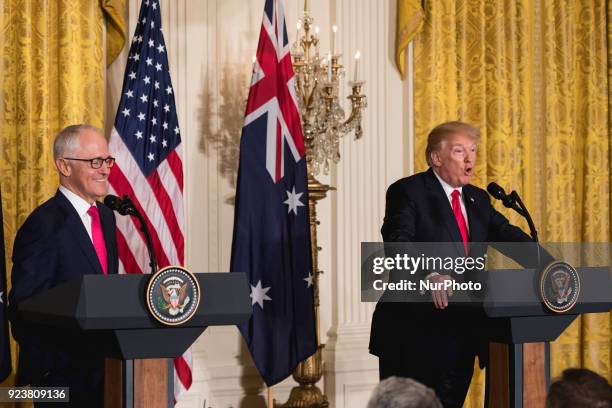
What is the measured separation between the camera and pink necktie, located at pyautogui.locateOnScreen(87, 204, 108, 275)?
3.76 meters

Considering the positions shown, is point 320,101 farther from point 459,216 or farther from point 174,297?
point 174,297

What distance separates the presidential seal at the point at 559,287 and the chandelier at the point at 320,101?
2129 mm

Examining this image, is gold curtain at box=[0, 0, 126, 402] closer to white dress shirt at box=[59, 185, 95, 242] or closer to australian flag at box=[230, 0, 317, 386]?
australian flag at box=[230, 0, 317, 386]

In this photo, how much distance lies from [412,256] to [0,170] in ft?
8.08

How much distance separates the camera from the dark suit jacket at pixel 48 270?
136 inches

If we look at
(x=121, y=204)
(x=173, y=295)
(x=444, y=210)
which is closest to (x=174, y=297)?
(x=173, y=295)

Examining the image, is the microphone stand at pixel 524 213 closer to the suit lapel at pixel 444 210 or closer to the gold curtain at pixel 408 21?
the suit lapel at pixel 444 210

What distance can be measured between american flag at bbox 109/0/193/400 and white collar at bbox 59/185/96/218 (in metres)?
1.05

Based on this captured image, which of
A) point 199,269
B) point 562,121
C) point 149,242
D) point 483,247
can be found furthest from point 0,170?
point 562,121

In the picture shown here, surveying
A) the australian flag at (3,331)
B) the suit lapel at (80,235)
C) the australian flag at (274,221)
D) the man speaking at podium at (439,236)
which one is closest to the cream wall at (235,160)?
the australian flag at (274,221)

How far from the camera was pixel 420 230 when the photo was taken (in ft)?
14.1

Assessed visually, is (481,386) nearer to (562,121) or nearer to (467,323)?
(562,121)

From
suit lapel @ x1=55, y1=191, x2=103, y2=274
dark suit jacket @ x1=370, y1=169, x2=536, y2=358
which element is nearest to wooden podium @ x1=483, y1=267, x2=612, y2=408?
dark suit jacket @ x1=370, y1=169, x2=536, y2=358

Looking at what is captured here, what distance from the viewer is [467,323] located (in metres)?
3.88
